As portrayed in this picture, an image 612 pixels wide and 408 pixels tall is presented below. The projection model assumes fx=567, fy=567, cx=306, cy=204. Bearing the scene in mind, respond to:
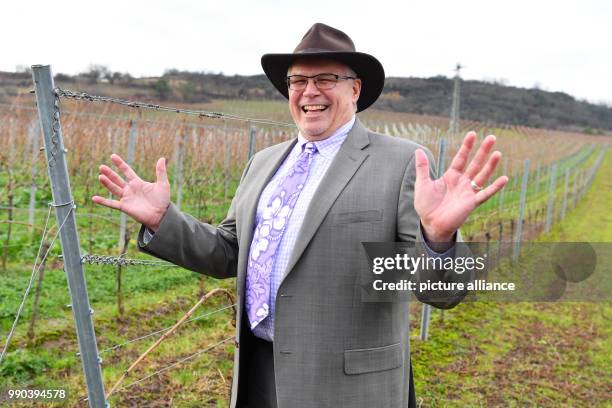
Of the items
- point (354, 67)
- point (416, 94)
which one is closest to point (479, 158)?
point (354, 67)

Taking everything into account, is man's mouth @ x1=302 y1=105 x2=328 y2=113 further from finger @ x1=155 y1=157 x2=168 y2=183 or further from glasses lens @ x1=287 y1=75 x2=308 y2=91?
finger @ x1=155 y1=157 x2=168 y2=183

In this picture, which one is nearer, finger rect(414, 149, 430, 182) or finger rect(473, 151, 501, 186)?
finger rect(473, 151, 501, 186)

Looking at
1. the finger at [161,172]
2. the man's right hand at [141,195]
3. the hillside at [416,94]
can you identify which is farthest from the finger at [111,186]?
the hillside at [416,94]

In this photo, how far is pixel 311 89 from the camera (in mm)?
2002

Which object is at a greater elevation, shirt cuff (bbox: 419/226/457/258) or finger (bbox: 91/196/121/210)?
finger (bbox: 91/196/121/210)

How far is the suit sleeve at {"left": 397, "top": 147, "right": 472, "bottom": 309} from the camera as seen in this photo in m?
1.57

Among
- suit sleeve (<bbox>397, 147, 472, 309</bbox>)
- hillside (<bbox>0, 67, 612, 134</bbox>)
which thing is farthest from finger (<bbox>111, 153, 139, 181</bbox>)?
Result: hillside (<bbox>0, 67, 612, 134</bbox>)

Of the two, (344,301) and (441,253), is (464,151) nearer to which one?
(441,253)

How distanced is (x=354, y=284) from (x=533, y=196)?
59.7ft

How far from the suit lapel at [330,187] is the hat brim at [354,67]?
279 mm

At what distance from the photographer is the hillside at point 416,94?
18903 millimetres

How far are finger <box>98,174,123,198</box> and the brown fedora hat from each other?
Result: 75cm

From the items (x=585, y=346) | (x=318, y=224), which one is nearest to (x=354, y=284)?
(x=318, y=224)

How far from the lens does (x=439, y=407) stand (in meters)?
4.01
